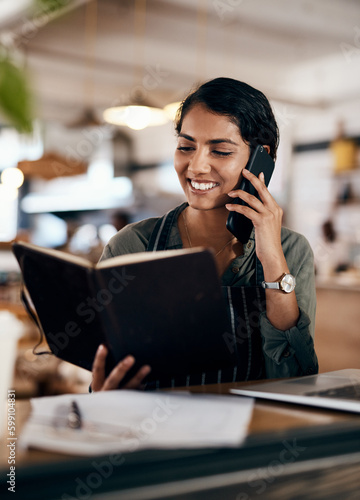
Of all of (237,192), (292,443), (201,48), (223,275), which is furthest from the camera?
(201,48)

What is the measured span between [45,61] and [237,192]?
248 inches

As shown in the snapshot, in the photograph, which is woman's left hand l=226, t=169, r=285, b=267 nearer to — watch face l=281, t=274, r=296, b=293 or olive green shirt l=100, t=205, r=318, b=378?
watch face l=281, t=274, r=296, b=293

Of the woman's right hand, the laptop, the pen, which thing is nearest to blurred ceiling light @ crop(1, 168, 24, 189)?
the woman's right hand

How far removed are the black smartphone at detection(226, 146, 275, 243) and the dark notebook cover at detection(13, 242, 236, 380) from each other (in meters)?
0.52

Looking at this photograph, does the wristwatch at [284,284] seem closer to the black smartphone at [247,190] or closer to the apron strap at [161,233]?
the black smartphone at [247,190]

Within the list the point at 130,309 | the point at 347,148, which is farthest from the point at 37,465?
the point at 347,148

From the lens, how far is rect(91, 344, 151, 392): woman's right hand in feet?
3.69

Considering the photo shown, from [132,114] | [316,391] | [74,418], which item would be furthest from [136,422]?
[132,114]

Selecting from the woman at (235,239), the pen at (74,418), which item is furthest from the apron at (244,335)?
the pen at (74,418)

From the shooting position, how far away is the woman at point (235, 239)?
144 centimetres

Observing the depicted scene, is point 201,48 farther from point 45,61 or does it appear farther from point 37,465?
point 37,465

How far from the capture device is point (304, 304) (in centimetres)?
155

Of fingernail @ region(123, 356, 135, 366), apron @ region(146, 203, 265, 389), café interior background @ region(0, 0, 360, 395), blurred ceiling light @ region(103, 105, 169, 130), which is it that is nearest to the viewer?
fingernail @ region(123, 356, 135, 366)

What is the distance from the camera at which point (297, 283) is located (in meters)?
1.58
